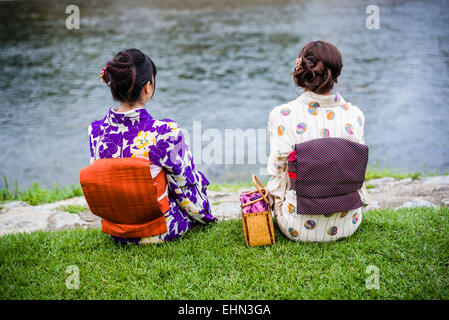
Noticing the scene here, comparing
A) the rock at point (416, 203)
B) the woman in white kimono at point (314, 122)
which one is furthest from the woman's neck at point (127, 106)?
the rock at point (416, 203)

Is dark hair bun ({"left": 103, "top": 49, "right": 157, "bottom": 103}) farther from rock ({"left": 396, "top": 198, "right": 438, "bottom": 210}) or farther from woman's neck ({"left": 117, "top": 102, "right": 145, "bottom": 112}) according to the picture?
rock ({"left": 396, "top": 198, "right": 438, "bottom": 210})

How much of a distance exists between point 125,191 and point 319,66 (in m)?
1.66

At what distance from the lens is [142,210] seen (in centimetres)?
282

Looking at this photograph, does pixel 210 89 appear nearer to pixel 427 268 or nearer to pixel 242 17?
pixel 427 268

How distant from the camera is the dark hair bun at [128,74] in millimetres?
2736

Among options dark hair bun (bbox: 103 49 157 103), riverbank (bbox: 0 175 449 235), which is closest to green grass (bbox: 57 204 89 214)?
riverbank (bbox: 0 175 449 235)

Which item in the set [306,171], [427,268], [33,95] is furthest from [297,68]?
[33,95]

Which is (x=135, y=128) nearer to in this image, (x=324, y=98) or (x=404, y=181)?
(x=324, y=98)

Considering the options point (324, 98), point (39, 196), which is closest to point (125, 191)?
point (324, 98)

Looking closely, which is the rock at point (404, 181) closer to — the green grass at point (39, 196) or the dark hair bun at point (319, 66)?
the dark hair bun at point (319, 66)

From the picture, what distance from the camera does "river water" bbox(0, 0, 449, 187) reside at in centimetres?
813

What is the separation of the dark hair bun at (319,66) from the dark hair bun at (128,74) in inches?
44.7

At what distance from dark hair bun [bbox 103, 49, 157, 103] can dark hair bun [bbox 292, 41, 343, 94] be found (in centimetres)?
113
